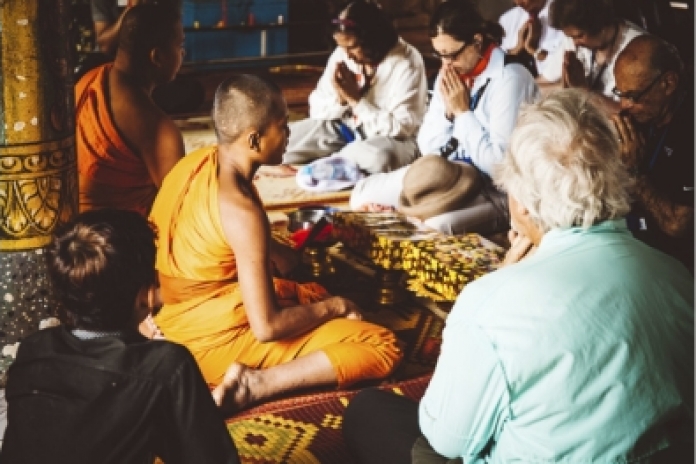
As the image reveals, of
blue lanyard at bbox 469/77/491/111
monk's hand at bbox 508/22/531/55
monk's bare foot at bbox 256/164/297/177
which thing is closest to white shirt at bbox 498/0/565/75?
monk's hand at bbox 508/22/531/55

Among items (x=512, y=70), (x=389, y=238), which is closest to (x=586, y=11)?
(x=512, y=70)

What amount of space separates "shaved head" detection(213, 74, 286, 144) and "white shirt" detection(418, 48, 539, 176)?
1.75m

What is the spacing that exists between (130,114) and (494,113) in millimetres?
1765

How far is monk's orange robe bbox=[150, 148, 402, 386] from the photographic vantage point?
3.65 m

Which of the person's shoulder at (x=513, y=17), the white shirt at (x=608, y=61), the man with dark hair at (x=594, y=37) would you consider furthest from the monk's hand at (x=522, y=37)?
the man with dark hair at (x=594, y=37)

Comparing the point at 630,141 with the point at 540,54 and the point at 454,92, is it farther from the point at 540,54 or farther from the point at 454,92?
the point at 540,54

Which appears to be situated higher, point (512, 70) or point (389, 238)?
point (512, 70)

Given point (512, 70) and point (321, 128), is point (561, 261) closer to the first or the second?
point (512, 70)

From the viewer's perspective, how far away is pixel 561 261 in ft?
7.39

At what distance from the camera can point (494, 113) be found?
512 cm

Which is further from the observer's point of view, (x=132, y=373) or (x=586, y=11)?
(x=586, y=11)

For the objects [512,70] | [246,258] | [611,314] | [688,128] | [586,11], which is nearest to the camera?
[611,314]

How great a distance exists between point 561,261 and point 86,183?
8.88 ft

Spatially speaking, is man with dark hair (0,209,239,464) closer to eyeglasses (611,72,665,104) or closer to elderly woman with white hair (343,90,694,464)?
elderly woman with white hair (343,90,694,464)
